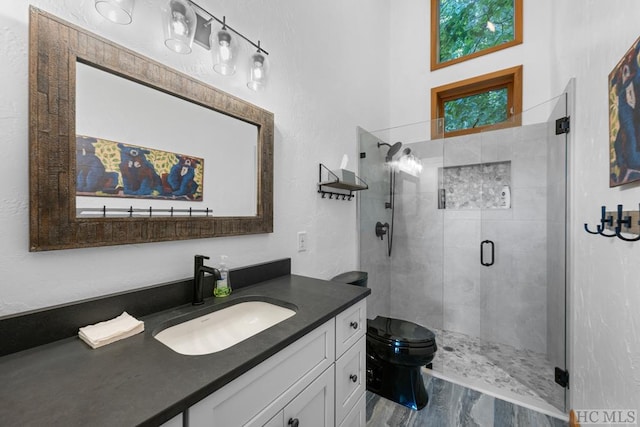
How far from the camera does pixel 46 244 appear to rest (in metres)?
0.77

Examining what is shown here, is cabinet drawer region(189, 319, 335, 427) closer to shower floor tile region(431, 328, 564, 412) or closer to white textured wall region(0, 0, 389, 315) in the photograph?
white textured wall region(0, 0, 389, 315)

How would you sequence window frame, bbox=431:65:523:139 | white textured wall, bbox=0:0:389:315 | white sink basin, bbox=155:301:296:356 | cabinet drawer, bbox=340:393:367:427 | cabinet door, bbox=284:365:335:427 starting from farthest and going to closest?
1. window frame, bbox=431:65:523:139
2. cabinet drawer, bbox=340:393:367:427
3. white sink basin, bbox=155:301:296:356
4. cabinet door, bbox=284:365:335:427
5. white textured wall, bbox=0:0:389:315

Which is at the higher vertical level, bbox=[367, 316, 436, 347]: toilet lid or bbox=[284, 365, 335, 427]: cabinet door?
bbox=[284, 365, 335, 427]: cabinet door

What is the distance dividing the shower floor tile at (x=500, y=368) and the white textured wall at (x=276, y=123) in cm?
117

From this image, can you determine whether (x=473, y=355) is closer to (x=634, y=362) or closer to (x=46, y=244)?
(x=634, y=362)

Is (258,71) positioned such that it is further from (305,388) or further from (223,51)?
(305,388)

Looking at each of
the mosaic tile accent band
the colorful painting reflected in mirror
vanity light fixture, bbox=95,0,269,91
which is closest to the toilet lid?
the mosaic tile accent band

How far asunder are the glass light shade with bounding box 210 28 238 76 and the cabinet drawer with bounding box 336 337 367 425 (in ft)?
4.36

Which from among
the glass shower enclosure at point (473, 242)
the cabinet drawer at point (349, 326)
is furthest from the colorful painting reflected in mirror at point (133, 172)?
the glass shower enclosure at point (473, 242)

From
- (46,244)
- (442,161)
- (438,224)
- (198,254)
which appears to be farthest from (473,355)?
(46,244)

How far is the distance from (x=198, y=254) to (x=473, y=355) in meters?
2.43

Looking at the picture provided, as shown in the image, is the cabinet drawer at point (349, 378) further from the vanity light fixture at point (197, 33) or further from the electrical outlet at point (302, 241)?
the vanity light fixture at point (197, 33)

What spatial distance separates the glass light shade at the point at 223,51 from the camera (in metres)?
1.13

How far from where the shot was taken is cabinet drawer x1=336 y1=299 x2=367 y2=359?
43.3 inches
